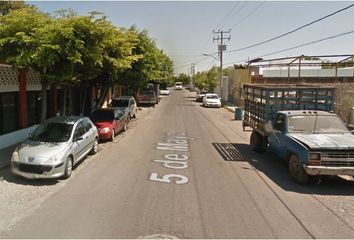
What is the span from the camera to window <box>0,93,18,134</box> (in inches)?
503

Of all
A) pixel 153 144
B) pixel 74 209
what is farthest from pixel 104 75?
pixel 74 209

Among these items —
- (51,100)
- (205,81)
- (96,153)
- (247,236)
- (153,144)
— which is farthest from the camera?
(205,81)

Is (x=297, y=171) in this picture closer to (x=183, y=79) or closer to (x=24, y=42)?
(x=24, y=42)

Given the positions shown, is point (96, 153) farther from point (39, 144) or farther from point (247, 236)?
point (247, 236)

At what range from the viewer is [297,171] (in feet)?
29.9

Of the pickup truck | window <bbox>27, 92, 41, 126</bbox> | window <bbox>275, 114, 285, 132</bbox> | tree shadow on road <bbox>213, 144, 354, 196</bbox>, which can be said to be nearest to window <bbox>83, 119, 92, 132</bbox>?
window <bbox>27, 92, 41, 126</bbox>

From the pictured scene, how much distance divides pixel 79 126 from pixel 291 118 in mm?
6661

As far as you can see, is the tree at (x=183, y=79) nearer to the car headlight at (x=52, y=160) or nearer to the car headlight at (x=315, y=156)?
the car headlight at (x=52, y=160)

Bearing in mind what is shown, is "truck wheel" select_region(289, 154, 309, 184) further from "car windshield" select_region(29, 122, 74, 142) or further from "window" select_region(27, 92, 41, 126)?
"window" select_region(27, 92, 41, 126)

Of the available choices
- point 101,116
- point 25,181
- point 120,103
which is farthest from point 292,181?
point 120,103

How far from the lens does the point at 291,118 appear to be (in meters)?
10.6

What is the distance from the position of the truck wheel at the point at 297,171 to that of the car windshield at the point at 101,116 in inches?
363

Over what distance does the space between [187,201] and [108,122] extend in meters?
8.98

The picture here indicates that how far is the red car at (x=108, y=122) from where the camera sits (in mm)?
15039
